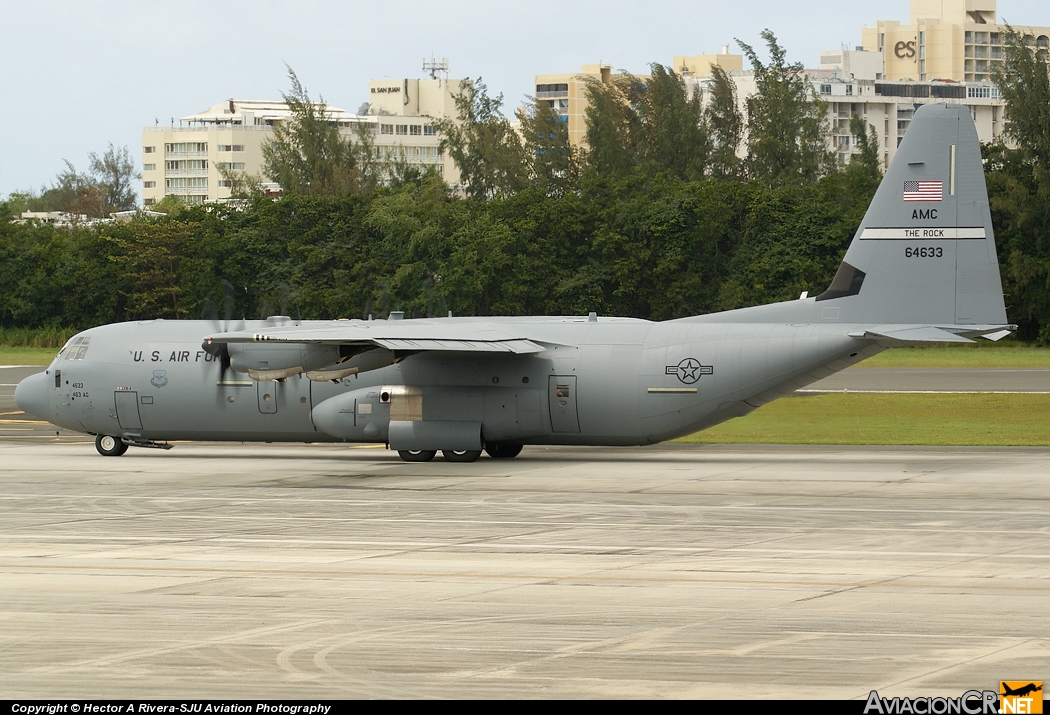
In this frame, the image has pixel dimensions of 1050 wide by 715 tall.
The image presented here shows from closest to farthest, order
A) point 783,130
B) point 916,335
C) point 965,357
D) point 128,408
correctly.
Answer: point 916,335 < point 128,408 < point 965,357 < point 783,130

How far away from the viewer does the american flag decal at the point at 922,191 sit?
26.0 metres

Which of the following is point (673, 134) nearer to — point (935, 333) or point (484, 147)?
point (484, 147)

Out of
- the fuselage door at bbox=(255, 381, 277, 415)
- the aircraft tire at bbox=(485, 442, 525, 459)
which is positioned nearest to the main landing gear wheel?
the fuselage door at bbox=(255, 381, 277, 415)

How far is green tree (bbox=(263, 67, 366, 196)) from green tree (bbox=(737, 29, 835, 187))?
26.9 meters

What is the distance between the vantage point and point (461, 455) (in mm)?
28109

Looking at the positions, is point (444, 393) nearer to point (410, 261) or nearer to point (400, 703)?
point (400, 703)

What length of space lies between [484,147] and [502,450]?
64.6 m

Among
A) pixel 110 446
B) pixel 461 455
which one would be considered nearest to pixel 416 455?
pixel 461 455

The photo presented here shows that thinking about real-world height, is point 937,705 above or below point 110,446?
above

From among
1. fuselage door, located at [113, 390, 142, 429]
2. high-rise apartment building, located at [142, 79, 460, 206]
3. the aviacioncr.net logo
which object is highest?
high-rise apartment building, located at [142, 79, 460, 206]

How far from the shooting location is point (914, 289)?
26031mm

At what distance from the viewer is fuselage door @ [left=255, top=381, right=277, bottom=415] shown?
93.7 ft

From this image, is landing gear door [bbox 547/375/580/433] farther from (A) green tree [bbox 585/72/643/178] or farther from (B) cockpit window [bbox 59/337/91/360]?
(A) green tree [bbox 585/72/643/178]

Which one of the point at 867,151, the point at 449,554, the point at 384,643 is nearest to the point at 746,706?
the point at 384,643
